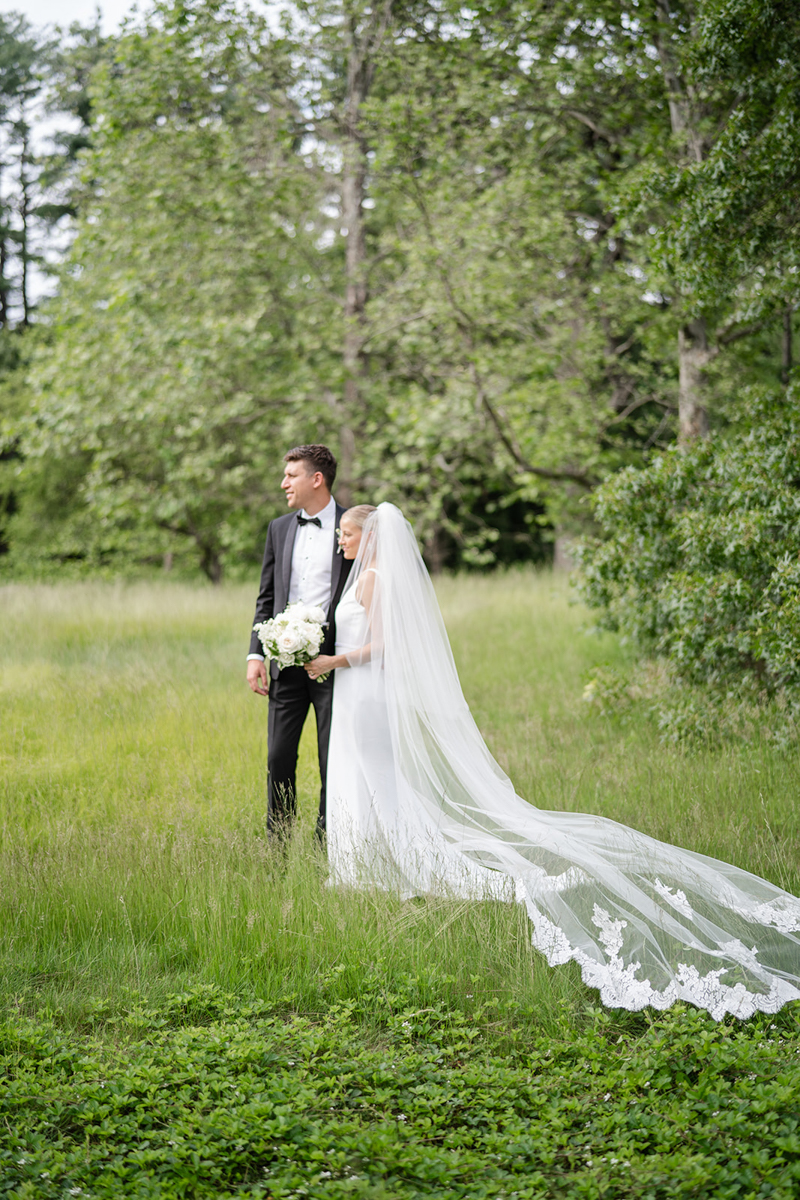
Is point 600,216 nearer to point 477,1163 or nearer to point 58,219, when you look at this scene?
point 477,1163

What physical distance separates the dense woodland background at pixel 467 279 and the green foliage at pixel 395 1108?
3737 mm

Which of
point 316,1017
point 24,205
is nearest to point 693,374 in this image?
point 316,1017

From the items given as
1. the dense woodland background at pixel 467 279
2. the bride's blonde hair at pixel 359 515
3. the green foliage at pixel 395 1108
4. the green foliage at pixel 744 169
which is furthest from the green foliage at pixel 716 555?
the green foliage at pixel 395 1108

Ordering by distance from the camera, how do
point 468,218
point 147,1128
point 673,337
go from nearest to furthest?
point 147,1128 → point 673,337 → point 468,218

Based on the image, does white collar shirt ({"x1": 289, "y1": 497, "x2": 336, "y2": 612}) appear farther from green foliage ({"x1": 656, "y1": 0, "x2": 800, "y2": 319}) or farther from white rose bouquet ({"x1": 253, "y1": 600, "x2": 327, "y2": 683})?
green foliage ({"x1": 656, "y1": 0, "x2": 800, "y2": 319})

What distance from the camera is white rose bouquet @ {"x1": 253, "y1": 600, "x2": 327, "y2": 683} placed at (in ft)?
17.4

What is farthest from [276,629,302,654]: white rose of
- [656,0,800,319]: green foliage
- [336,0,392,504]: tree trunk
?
[336,0,392,504]: tree trunk

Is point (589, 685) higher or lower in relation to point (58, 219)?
lower

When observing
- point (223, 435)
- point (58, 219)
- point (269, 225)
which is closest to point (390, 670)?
point (269, 225)

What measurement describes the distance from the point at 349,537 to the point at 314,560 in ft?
1.24

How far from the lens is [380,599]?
215 inches

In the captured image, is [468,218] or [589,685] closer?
[589,685]

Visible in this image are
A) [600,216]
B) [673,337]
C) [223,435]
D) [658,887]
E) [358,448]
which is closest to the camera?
[658,887]

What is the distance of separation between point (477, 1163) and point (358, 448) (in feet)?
51.1
